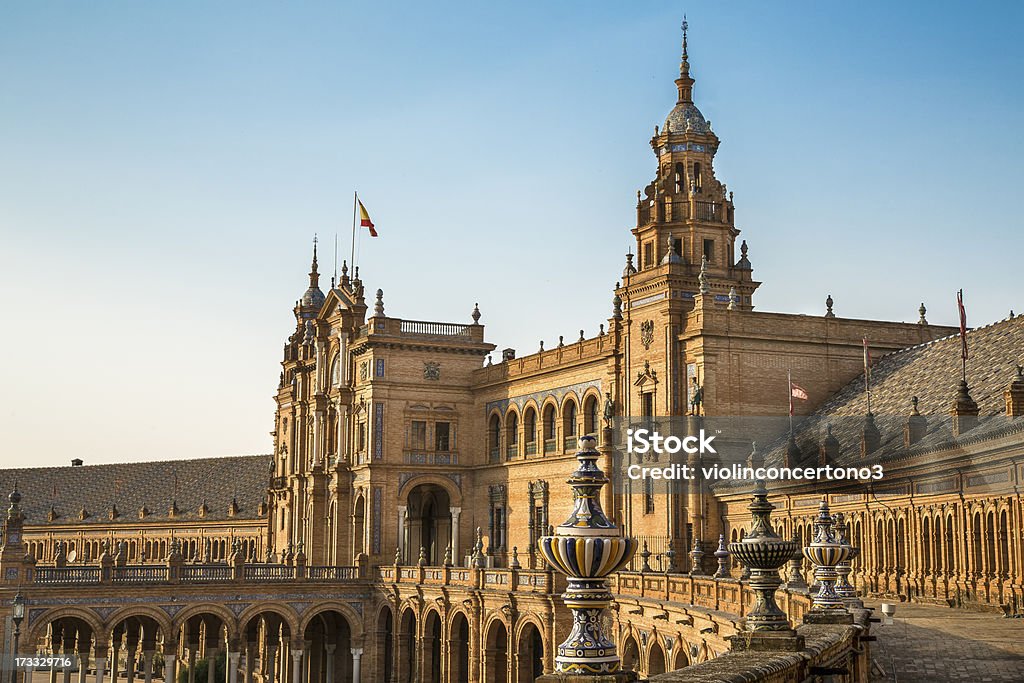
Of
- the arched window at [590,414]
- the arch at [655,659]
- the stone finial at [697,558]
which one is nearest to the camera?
the arch at [655,659]

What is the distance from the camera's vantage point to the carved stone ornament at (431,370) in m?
67.9

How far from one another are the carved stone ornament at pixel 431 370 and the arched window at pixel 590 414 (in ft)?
38.5

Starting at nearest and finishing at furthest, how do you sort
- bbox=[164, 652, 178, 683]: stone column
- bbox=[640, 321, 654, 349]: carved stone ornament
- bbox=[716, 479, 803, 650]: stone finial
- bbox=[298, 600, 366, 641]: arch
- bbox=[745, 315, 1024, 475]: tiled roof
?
bbox=[716, 479, 803, 650]: stone finial, bbox=[745, 315, 1024, 475]: tiled roof, bbox=[640, 321, 654, 349]: carved stone ornament, bbox=[164, 652, 178, 683]: stone column, bbox=[298, 600, 366, 641]: arch

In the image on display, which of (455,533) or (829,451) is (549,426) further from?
(829,451)

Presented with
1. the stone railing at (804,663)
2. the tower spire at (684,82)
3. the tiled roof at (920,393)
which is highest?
the tower spire at (684,82)

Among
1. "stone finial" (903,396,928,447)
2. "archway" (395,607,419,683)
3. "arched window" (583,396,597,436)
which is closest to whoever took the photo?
"stone finial" (903,396,928,447)

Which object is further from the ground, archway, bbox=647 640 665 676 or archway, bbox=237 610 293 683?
archway, bbox=647 640 665 676

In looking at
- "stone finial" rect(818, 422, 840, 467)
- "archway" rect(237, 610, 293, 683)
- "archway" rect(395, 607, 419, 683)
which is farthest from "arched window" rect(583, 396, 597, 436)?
"archway" rect(237, 610, 293, 683)

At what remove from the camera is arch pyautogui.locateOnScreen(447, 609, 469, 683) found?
57.1 meters

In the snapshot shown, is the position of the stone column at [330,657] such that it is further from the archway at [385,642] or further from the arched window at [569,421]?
the arched window at [569,421]

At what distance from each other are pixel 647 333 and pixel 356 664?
2355 centimetres

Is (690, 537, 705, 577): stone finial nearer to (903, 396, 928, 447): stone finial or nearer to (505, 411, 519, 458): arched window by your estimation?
(903, 396, 928, 447): stone finial

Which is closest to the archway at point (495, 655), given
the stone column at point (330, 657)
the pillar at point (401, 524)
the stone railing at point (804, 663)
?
the pillar at point (401, 524)

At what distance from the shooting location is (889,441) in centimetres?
3866
